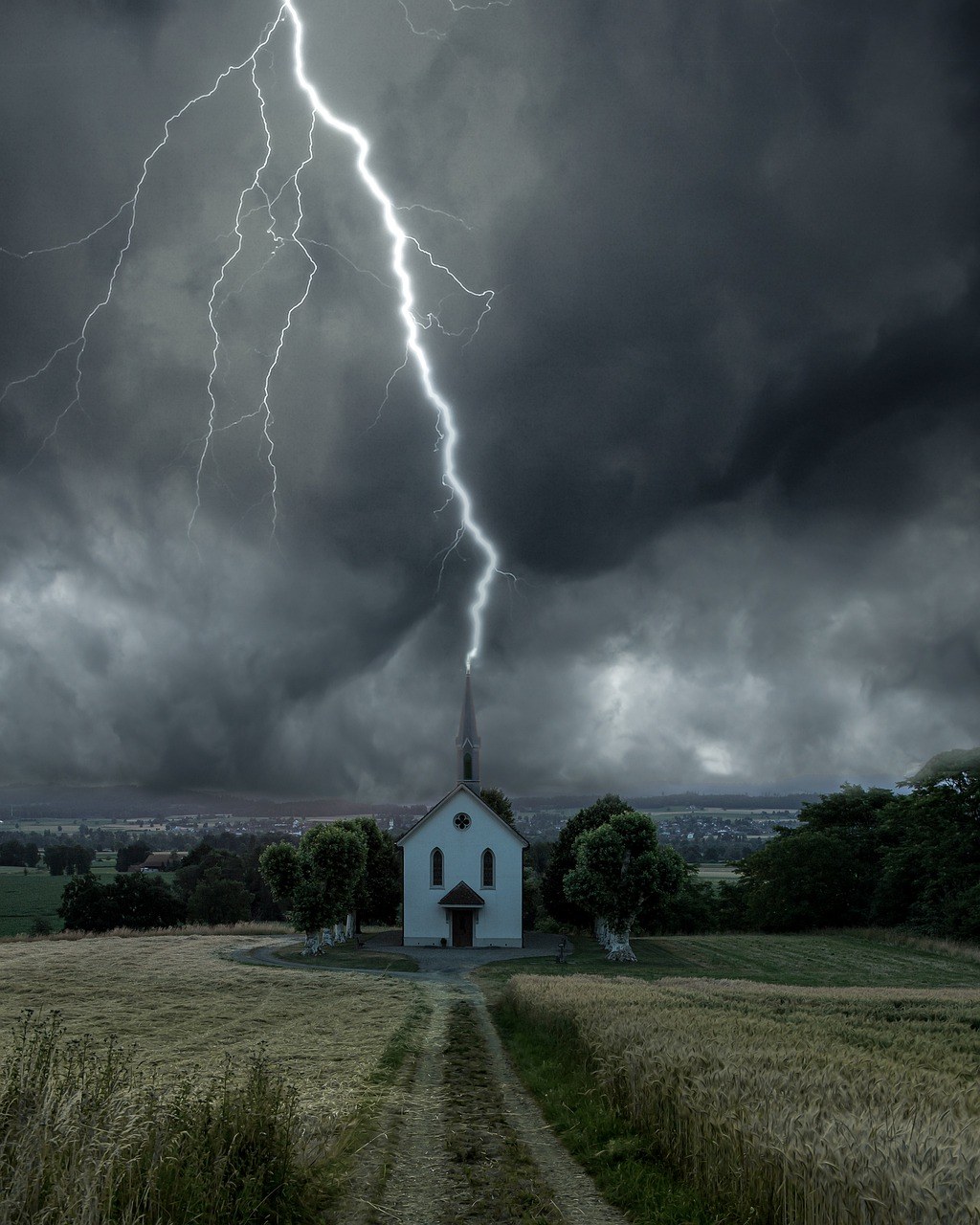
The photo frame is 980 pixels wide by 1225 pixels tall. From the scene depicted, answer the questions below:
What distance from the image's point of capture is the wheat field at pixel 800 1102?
6.22 meters

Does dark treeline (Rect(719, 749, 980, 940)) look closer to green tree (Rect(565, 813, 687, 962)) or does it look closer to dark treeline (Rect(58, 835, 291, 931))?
green tree (Rect(565, 813, 687, 962))

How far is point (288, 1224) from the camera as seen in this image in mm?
7535

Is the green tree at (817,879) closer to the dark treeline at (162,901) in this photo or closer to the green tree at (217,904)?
the dark treeline at (162,901)

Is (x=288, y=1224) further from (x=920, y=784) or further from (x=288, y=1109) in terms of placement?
(x=920, y=784)

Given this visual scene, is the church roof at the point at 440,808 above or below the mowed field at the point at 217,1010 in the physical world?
above

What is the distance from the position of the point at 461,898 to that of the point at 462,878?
1708 mm

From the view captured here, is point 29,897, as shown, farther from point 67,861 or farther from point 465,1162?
point 465,1162

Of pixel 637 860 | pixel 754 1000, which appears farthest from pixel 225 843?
pixel 754 1000

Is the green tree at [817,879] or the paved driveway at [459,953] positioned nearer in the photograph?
the paved driveway at [459,953]

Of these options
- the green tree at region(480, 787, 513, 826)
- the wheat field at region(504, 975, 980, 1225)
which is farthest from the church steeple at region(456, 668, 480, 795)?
the wheat field at region(504, 975, 980, 1225)

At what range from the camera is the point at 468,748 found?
66375mm

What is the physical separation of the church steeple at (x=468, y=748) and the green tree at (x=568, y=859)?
8.22m

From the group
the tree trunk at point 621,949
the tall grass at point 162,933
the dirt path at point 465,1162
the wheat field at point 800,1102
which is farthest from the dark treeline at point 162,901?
the wheat field at point 800,1102

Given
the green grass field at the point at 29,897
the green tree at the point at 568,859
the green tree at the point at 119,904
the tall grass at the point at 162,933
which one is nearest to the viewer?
the tall grass at the point at 162,933
